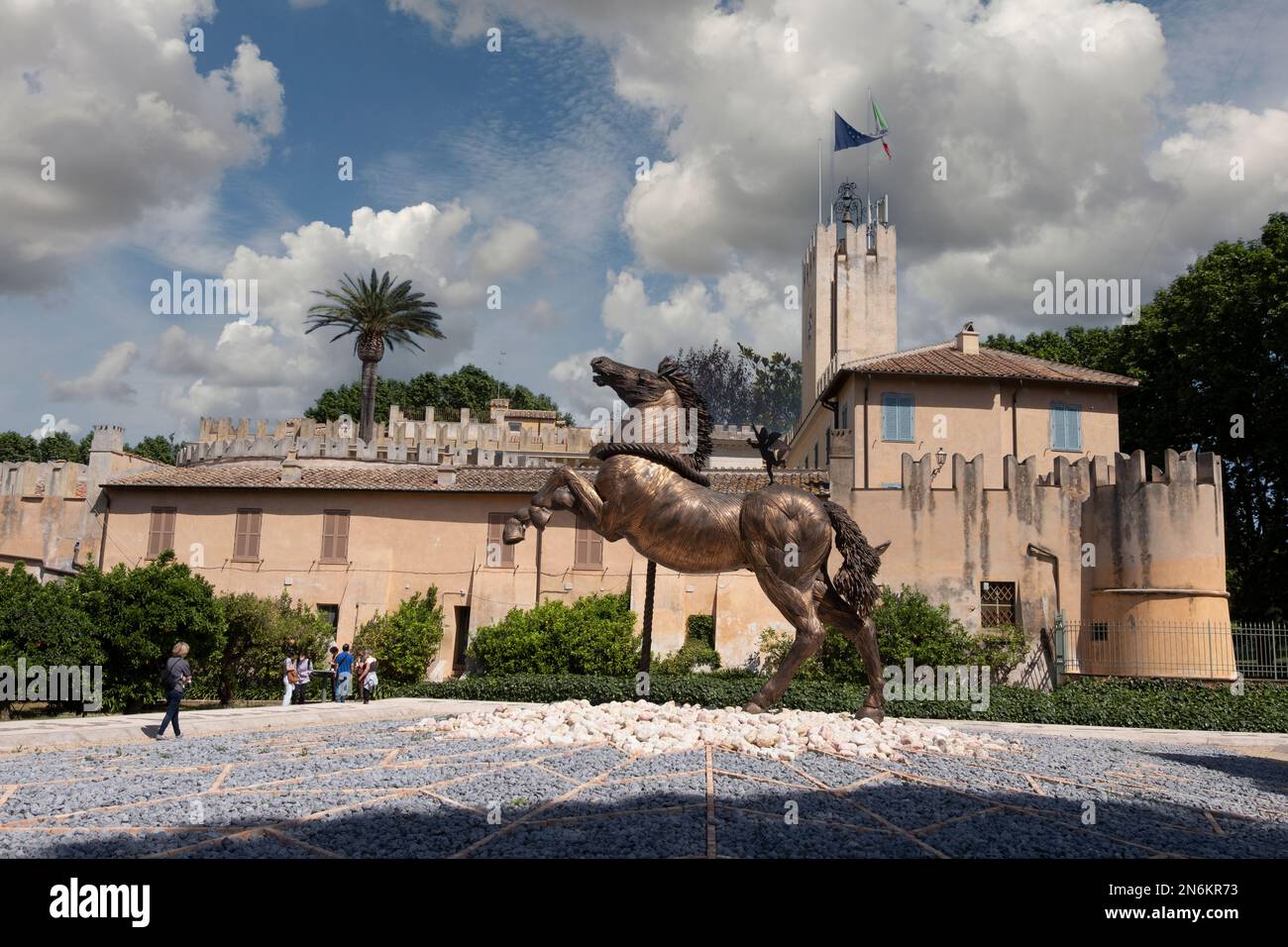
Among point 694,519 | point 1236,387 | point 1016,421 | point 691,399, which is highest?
point 1236,387

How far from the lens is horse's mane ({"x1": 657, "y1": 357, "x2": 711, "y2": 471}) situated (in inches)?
414

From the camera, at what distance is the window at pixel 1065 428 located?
102 feet

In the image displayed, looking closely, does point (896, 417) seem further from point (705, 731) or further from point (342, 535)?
point (705, 731)

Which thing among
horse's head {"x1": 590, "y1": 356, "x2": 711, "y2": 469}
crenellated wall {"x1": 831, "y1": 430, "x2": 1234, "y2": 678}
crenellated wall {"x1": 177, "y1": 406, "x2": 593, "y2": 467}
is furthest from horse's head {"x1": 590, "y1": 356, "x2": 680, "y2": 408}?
crenellated wall {"x1": 177, "y1": 406, "x2": 593, "y2": 467}

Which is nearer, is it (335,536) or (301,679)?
(301,679)

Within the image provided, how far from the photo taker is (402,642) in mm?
26406

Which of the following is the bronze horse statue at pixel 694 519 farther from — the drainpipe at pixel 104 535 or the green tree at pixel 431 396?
the green tree at pixel 431 396

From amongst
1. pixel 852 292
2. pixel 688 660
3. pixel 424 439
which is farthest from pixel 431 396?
pixel 688 660

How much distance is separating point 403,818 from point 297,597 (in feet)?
79.6

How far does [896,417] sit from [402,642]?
1724 cm

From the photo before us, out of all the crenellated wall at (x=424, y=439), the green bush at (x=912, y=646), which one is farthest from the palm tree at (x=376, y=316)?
the green bush at (x=912, y=646)

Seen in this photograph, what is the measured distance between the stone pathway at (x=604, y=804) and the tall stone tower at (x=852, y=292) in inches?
1360

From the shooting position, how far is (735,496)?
10.3m
